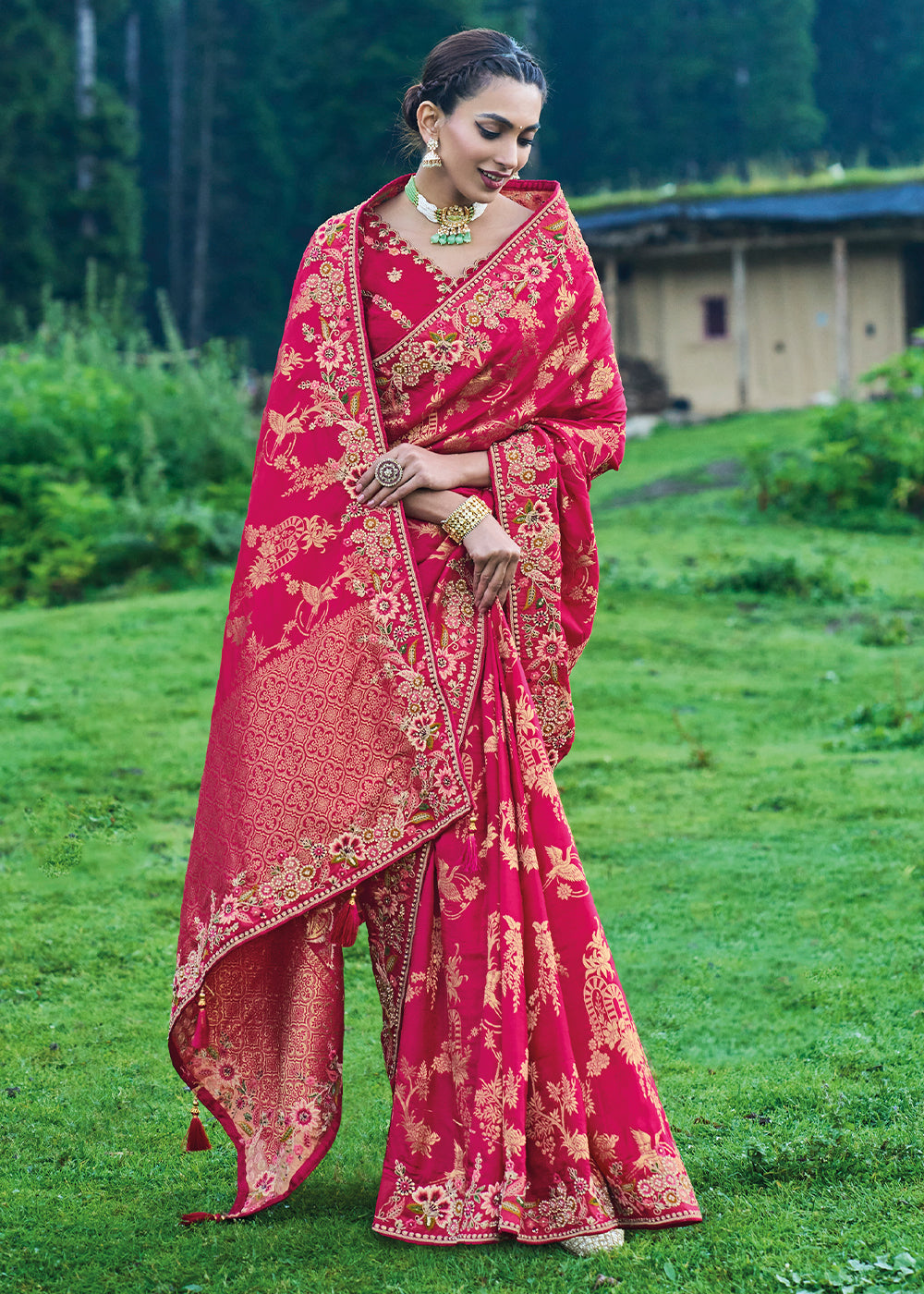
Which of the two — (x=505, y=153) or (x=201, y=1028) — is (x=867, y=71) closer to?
(x=505, y=153)

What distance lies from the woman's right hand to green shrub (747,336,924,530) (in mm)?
9076

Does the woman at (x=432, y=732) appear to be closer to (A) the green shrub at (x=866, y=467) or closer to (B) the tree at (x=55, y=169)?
(A) the green shrub at (x=866, y=467)

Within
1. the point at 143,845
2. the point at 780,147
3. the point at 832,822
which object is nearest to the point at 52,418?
the point at 143,845

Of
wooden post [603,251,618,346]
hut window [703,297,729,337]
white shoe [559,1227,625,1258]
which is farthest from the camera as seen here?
hut window [703,297,729,337]

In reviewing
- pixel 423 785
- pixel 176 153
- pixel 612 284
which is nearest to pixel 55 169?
pixel 176 153

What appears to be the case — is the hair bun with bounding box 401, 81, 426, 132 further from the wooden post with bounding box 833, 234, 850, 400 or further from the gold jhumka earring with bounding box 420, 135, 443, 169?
the wooden post with bounding box 833, 234, 850, 400

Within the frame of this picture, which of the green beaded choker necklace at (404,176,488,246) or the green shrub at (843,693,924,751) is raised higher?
the green beaded choker necklace at (404,176,488,246)

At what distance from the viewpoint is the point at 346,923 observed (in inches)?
102

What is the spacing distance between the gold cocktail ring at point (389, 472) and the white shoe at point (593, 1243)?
1.34 meters

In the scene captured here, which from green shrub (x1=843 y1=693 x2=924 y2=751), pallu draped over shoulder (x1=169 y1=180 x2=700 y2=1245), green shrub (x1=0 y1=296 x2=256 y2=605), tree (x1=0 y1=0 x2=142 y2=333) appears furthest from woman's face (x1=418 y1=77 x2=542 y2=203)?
tree (x1=0 y1=0 x2=142 y2=333)

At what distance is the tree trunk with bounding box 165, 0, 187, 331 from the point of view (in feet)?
105

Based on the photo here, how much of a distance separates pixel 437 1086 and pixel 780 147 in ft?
118

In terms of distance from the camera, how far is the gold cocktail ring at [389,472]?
2586mm

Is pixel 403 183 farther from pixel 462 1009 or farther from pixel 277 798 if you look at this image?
pixel 462 1009
